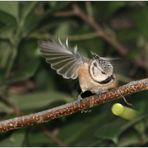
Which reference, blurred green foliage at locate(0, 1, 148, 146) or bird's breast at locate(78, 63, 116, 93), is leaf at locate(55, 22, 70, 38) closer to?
blurred green foliage at locate(0, 1, 148, 146)

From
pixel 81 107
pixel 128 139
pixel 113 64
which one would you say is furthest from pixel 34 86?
pixel 81 107

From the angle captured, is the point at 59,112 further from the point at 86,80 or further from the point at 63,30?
the point at 63,30

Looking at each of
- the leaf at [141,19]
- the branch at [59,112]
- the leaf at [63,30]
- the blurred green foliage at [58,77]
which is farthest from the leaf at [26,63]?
the branch at [59,112]

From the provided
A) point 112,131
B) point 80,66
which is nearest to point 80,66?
point 80,66

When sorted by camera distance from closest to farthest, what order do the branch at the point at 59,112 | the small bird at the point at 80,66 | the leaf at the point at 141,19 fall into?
1. the branch at the point at 59,112
2. the small bird at the point at 80,66
3. the leaf at the point at 141,19

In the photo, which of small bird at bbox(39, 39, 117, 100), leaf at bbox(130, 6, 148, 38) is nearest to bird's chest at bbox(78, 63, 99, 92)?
small bird at bbox(39, 39, 117, 100)

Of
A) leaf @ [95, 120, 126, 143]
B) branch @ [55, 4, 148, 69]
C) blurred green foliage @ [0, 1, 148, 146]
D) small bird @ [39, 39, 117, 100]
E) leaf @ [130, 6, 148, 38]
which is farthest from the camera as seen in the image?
leaf @ [130, 6, 148, 38]

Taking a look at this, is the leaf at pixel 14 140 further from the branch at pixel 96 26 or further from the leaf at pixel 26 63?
the branch at pixel 96 26
